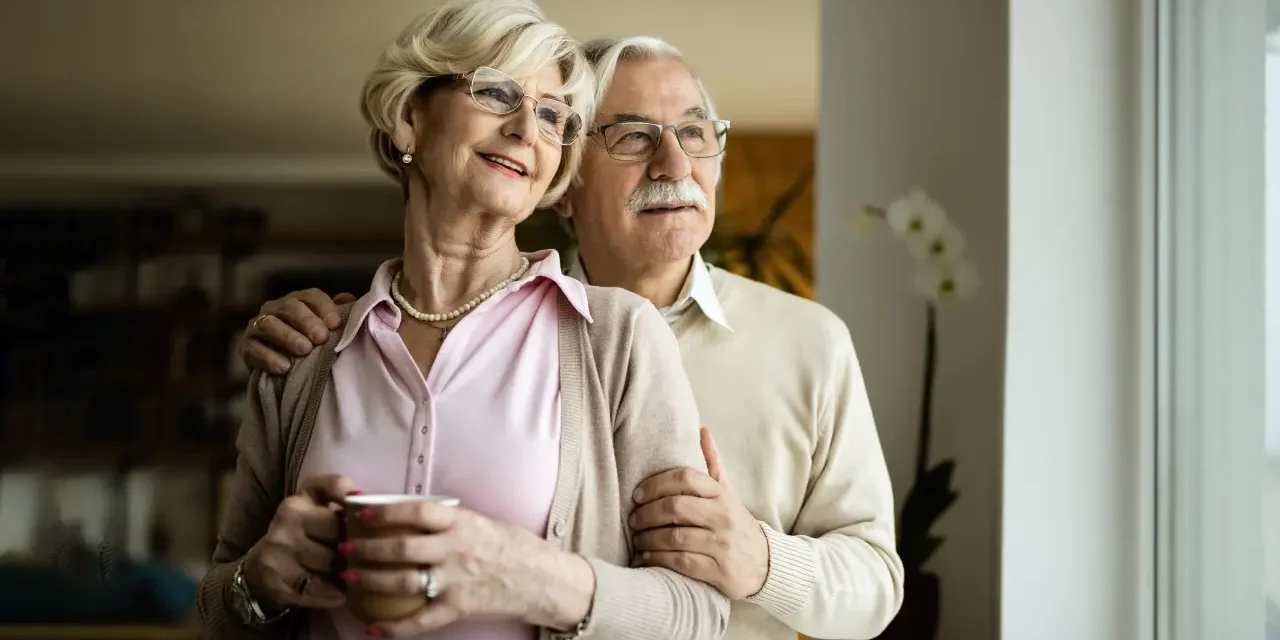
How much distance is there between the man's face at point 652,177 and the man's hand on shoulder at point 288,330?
43 cm

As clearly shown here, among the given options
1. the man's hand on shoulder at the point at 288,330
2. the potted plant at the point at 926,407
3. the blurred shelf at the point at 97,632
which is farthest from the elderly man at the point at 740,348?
the blurred shelf at the point at 97,632

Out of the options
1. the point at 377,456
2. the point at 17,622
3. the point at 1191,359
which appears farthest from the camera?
the point at 17,622

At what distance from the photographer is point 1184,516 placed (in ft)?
5.54

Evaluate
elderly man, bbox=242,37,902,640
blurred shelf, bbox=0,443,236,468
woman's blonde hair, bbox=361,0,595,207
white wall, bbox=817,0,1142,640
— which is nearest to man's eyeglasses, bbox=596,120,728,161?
elderly man, bbox=242,37,902,640

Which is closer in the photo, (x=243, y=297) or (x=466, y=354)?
(x=466, y=354)

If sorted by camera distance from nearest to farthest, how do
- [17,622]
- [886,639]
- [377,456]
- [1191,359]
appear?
[377,456] → [1191,359] → [886,639] → [17,622]

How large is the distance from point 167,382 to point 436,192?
1610 millimetres

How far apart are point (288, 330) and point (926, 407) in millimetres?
1518

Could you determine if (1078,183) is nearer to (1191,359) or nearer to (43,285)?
(1191,359)

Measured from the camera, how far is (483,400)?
0.96 meters

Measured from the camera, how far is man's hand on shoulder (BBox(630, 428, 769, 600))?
954 mm

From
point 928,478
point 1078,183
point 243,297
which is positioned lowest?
point 928,478

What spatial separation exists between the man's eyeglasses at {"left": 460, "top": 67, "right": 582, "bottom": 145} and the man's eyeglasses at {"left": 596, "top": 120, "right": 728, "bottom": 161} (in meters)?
0.37

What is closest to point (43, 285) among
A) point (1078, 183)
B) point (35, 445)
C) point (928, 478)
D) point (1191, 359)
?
point (35, 445)
